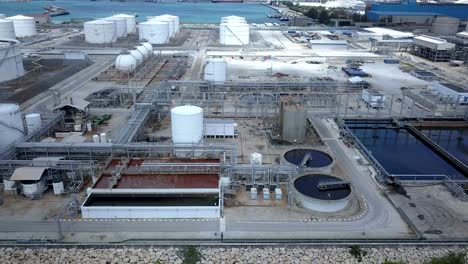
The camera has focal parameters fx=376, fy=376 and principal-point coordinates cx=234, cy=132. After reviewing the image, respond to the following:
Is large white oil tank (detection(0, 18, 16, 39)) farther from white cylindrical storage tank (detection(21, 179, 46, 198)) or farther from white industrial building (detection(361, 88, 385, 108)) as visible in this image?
white industrial building (detection(361, 88, 385, 108))

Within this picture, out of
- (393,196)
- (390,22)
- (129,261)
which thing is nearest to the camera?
(129,261)

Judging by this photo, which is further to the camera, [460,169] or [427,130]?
[427,130]

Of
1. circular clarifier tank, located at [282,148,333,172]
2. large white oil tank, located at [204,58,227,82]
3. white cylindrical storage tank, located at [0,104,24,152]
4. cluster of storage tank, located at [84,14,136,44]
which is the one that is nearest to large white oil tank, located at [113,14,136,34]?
cluster of storage tank, located at [84,14,136,44]

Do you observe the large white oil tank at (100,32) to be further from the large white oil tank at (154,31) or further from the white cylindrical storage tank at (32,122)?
the white cylindrical storage tank at (32,122)

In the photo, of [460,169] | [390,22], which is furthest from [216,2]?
[460,169]

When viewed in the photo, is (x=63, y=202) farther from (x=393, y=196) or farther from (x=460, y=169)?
(x=460, y=169)

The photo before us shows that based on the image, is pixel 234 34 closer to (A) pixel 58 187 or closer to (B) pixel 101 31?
(B) pixel 101 31

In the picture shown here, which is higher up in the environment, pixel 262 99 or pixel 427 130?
pixel 262 99
